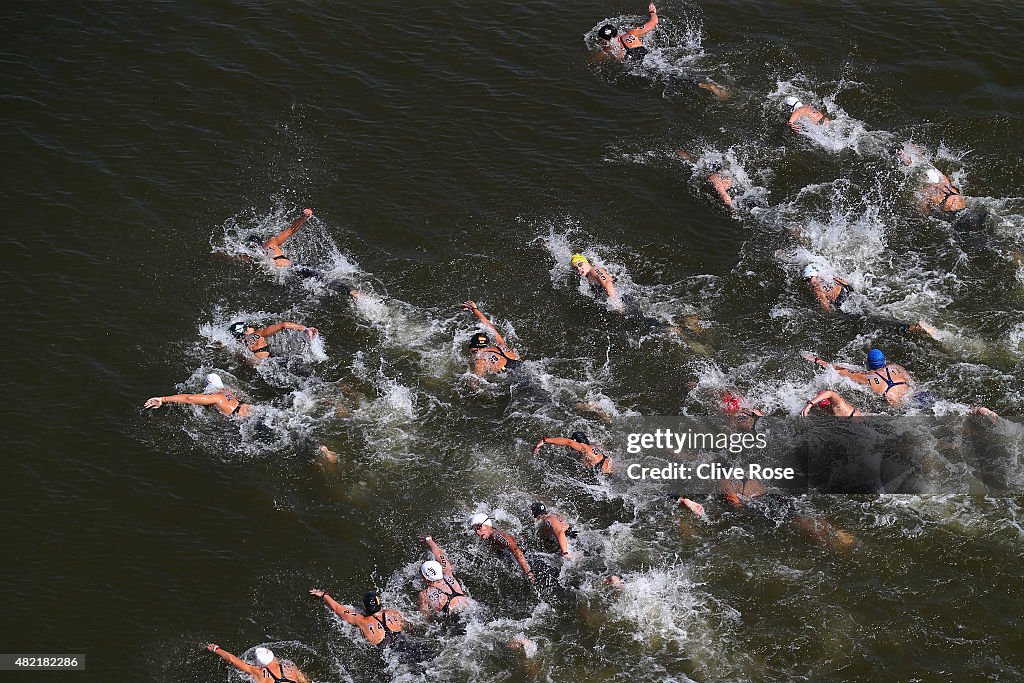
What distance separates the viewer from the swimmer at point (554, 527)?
69.5ft

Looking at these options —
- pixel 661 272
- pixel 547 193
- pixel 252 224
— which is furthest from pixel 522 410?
pixel 252 224

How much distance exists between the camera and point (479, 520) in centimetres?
2162

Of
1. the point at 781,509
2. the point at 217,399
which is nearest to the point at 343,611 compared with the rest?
the point at 217,399

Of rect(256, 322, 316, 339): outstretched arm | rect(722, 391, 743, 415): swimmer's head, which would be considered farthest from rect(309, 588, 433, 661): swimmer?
rect(722, 391, 743, 415): swimmer's head

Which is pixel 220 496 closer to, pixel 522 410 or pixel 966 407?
pixel 522 410

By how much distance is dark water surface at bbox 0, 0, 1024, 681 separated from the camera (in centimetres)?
2034

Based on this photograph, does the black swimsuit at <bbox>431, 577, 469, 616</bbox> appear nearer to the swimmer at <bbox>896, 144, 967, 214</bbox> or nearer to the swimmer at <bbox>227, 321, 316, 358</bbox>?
the swimmer at <bbox>227, 321, 316, 358</bbox>

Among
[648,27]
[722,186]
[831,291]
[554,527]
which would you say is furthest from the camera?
[648,27]

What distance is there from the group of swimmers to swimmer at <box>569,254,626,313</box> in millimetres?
32

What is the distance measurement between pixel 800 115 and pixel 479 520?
766 inches

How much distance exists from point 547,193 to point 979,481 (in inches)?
619

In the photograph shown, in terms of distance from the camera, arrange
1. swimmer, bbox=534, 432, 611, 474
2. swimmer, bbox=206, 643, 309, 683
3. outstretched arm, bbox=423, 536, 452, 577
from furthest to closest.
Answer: swimmer, bbox=534, 432, 611, 474 → outstretched arm, bbox=423, 536, 452, 577 → swimmer, bbox=206, 643, 309, 683

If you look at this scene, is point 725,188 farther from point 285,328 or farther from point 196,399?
point 196,399

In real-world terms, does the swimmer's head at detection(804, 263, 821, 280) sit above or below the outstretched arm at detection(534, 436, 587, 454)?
above
